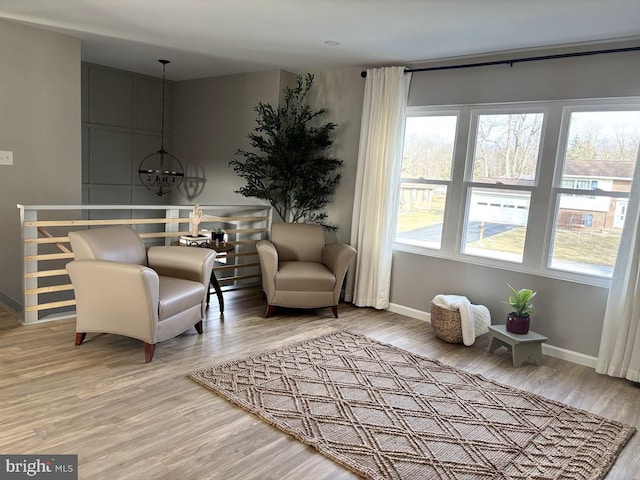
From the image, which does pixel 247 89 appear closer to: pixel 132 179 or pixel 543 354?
pixel 132 179

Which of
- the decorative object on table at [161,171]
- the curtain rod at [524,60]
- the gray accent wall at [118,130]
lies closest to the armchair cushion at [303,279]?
the curtain rod at [524,60]

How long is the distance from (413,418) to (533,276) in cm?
192

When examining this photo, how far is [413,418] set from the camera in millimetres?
2703

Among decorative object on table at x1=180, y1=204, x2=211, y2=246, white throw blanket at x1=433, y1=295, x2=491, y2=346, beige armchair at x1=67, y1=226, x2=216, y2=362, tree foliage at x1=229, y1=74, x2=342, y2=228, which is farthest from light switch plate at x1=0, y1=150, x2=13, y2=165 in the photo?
white throw blanket at x1=433, y1=295, x2=491, y2=346

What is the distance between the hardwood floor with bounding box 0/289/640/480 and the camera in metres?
2.19

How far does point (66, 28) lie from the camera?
4.16m

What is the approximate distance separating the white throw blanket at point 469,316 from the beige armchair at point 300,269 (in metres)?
0.96

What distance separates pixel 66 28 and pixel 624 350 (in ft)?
17.3

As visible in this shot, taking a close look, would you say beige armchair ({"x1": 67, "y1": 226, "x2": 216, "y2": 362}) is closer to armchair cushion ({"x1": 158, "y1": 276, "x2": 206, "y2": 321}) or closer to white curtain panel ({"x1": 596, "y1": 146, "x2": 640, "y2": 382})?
armchair cushion ({"x1": 158, "y1": 276, "x2": 206, "y2": 321})

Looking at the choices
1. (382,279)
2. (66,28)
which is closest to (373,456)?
(382,279)

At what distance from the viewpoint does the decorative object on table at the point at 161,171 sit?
6699 millimetres

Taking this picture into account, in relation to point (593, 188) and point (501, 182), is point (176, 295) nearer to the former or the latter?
point (501, 182)

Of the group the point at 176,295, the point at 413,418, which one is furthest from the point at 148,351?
the point at 413,418

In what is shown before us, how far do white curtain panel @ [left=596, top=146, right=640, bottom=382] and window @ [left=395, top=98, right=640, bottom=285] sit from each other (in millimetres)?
180
